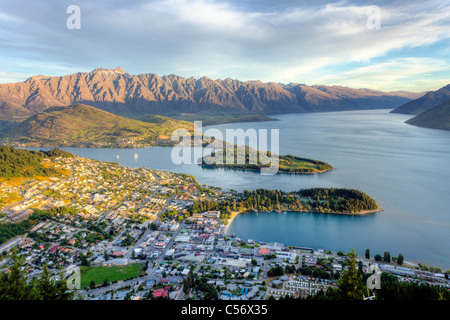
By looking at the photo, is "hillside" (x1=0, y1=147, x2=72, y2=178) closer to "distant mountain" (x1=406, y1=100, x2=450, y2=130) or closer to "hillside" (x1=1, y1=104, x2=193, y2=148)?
"hillside" (x1=1, y1=104, x2=193, y2=148)

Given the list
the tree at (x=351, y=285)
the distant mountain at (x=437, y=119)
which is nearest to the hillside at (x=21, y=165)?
the tree at (x=351, y=285)

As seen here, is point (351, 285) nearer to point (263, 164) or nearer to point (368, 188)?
point (368, 188)

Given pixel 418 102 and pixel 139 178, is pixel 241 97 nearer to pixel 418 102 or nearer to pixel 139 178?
pixel 418 102

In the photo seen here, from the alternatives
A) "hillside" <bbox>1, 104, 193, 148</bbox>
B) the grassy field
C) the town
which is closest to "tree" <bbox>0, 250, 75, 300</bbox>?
the town

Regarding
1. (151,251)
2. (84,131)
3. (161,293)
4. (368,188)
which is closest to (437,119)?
(368,188)
